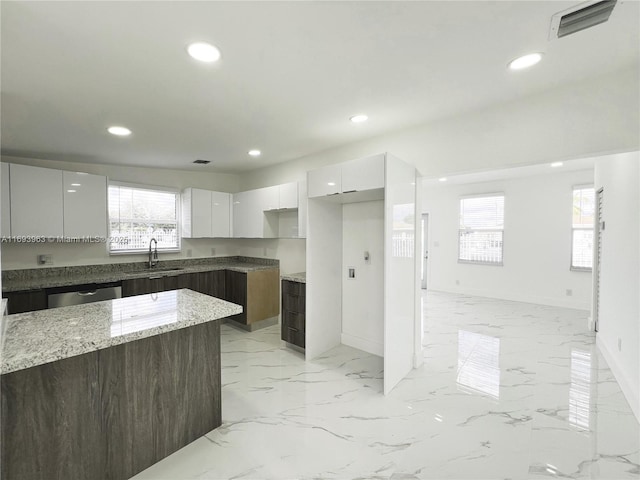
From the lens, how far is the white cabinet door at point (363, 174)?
2607mm

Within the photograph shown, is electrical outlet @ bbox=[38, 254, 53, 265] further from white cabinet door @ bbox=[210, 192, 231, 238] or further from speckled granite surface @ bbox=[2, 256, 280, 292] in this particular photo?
white cabinet door @ bbox=[210, 192, 231, 238]

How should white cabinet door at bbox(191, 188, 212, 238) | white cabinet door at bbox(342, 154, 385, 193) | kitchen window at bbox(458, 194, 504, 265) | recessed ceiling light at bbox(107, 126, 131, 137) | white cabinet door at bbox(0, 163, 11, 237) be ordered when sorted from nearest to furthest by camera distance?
white cabinet door at bbox(342, 154, 385, 193) < recessed ceiling light at bbox(107, 126, 131, 137) < white cabinet door at bbox(0, 163, 11, 237) < white cabinet door at bbox(191, 188, 212, 238) < kitchen window at bbox(458, 194, 504, 265)

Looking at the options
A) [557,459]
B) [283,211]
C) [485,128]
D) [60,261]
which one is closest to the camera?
[557,459]

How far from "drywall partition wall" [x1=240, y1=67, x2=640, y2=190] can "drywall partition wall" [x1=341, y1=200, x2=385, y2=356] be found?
758mm

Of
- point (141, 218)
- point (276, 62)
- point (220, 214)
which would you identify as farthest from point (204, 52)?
point (141, 218)

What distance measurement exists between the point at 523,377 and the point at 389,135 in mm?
2891

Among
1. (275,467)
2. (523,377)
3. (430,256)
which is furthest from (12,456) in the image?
(430,256)

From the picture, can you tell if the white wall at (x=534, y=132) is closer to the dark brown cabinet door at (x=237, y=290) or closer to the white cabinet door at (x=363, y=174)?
the white cabinet door at (x=363, y=174)

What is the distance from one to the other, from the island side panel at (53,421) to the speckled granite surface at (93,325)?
17 centimetres

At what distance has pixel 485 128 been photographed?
2.56m

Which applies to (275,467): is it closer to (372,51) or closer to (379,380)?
(379,380)

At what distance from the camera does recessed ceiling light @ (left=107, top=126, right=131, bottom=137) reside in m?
2.84

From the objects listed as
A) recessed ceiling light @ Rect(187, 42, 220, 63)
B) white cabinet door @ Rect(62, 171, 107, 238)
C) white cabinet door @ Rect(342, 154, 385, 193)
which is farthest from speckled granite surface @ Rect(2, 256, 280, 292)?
recessed ceiling light @ Rect(187, 42, 220, 63)

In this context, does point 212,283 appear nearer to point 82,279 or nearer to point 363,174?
point 82,279
